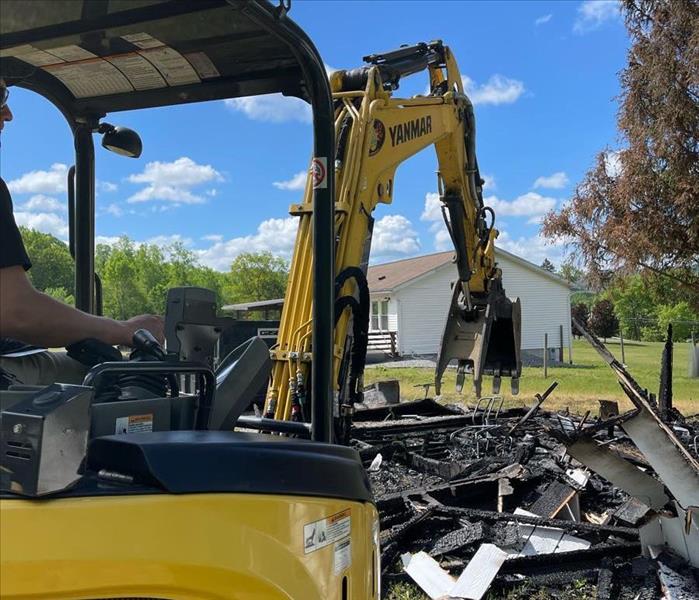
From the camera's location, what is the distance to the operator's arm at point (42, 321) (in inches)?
78.7

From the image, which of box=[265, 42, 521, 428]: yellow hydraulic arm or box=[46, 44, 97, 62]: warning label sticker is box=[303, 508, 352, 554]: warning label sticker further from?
box=[46, 44, 97, 62]: warning label sticker

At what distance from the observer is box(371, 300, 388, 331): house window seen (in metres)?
37.2

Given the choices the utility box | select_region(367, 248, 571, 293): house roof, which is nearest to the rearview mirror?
the utility box

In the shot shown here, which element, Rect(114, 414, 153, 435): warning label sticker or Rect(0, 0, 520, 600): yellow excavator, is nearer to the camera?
Rect(0, 0, 520, 600): yellow excavator

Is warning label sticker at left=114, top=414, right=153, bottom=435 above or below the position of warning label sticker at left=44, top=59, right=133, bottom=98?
below

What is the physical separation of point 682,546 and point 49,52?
5.12 metres

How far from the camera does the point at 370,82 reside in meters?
4.85

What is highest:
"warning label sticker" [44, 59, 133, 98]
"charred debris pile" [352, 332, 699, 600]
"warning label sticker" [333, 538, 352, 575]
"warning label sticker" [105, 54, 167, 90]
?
"warning label sticker" [44, 59, 133, 98]

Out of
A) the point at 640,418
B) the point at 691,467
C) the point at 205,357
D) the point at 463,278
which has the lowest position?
the point at 691,467

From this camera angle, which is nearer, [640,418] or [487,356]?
[640,418]

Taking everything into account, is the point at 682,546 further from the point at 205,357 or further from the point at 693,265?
the point at 693,265

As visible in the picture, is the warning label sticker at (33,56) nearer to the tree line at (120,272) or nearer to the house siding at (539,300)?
the tree line at (120,272)

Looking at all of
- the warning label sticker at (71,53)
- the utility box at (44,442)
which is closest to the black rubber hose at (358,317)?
the warning label sticker at (71,53)

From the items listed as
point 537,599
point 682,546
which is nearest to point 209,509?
point 537,599
